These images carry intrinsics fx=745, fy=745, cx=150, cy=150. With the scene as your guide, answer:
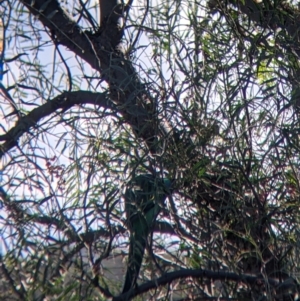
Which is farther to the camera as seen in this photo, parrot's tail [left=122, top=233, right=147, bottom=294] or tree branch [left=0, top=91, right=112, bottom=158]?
tree branch [left=0, top=91, right=112, bottom=158]

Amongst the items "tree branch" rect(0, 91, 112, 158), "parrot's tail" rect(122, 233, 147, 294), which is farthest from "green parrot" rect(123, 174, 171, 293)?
"tree branch" rect(0, 91, 112, 158)

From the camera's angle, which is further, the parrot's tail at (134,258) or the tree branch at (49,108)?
the tree branch at (49,108)

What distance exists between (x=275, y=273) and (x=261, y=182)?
0.30 m

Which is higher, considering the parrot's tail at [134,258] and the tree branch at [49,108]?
the tree branch at [49,108]

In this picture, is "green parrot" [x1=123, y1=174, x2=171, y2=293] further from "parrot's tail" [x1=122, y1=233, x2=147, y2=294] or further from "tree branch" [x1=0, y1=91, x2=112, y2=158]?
"tree branch" [x1=0, y1=91, x2=112, y2=158]

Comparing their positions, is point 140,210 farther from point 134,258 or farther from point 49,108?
point 49,108

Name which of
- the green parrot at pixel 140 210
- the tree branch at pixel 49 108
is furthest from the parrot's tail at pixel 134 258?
the tree branch at pixel 49 108

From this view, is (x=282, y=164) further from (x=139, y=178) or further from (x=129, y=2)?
(x=129, y=2)

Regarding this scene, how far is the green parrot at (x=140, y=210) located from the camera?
2.22 metres

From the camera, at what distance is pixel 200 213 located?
2430mm

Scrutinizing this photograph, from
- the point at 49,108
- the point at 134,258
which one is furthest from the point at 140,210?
the point at 49,108

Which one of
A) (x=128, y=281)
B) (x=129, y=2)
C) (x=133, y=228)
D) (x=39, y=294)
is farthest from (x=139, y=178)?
(x=129, y=2)

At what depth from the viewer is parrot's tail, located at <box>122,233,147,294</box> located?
7.27 ft

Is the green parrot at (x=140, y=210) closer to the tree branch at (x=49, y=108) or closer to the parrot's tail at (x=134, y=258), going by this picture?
the parrot's tail at (x=134, y=258)
